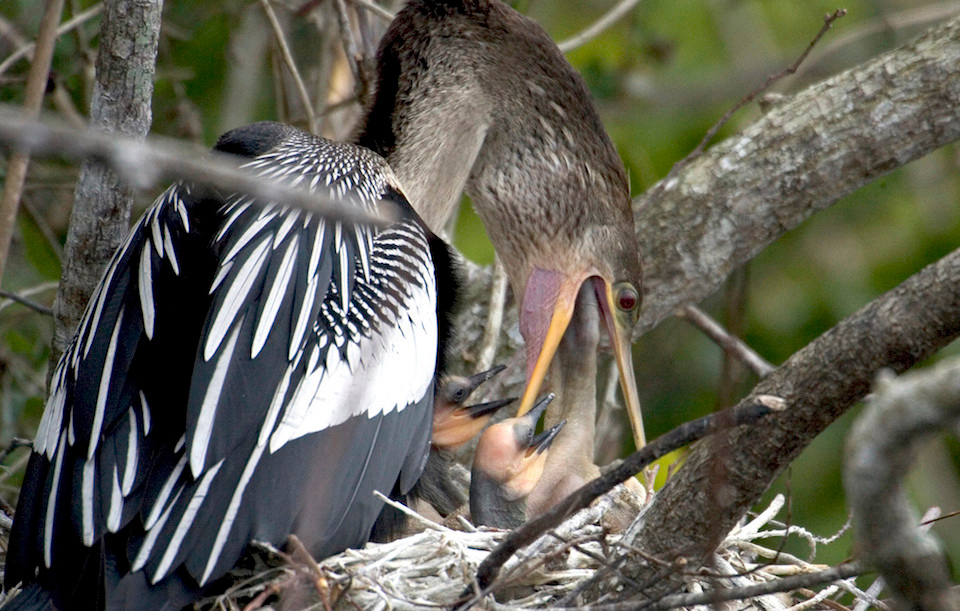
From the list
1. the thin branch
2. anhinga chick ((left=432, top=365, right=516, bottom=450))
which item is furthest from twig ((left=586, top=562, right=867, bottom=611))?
anhinga chick ((left=432, top=365, right=516, bottom=450))

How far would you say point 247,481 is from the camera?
1888 mm

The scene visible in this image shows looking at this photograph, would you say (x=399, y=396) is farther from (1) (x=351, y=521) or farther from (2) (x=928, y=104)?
(2) (x=928, y=104)

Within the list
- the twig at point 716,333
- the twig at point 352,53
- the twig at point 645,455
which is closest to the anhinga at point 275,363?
the twig at point 352,53

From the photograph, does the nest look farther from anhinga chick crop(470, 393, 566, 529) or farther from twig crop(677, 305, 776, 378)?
twig crop(677, 305, 776, 378)

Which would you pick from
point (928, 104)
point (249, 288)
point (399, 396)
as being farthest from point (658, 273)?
point (249, 288)

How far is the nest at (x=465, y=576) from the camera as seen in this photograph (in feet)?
5.90

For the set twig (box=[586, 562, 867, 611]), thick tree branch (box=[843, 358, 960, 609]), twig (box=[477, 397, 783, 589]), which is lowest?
twig (box=[586, 562, 867, 611])

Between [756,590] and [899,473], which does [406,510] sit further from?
[899,473]

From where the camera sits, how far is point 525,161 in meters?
3.12

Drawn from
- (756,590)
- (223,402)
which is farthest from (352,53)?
(756,590)

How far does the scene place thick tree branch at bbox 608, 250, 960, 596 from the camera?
4.77 feet

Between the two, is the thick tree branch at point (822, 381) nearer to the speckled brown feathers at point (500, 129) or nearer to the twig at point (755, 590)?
the twig at point (755, 590)

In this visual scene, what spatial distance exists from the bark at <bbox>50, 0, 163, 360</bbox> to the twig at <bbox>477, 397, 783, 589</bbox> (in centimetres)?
116

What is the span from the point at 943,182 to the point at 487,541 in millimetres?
3000
